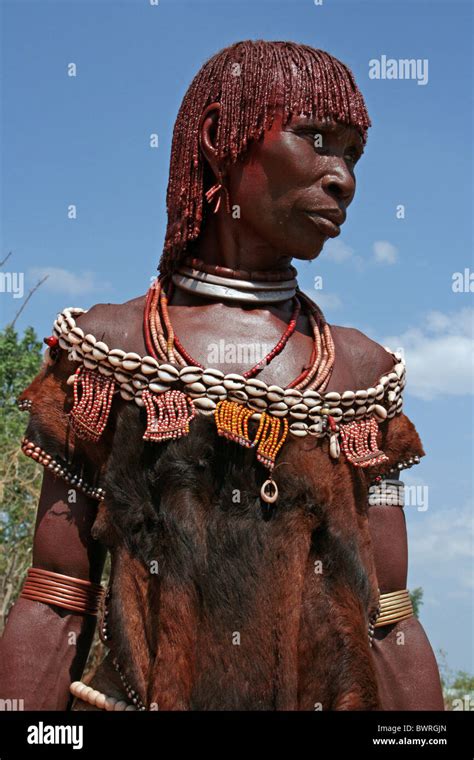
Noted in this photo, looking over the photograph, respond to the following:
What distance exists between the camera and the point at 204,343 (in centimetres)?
318

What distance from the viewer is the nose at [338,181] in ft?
10.3

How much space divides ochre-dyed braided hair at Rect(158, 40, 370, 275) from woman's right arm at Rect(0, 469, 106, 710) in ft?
2.77

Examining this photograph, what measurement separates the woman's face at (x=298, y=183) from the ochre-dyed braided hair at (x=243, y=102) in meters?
0.04

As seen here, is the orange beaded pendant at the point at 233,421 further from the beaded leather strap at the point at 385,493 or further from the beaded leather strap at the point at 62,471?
the beaded leather strap at the point at 385,493

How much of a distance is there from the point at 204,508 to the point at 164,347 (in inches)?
19.7

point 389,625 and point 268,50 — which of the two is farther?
point 389,625

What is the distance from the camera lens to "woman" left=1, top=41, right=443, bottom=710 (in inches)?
117

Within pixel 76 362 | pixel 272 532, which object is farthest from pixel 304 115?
pixel 272 532

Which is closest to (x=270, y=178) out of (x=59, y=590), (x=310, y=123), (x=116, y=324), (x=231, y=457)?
(x=310, y=123)

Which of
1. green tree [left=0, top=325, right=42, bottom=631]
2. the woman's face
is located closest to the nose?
the woman's face

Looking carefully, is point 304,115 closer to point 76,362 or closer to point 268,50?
point 268,50

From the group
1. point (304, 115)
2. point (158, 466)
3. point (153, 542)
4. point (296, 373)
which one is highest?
point (304, 115)

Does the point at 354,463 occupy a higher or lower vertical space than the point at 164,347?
lower

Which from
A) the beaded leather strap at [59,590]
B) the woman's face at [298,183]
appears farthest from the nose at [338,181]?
the beaded leather strap at [59,590]
